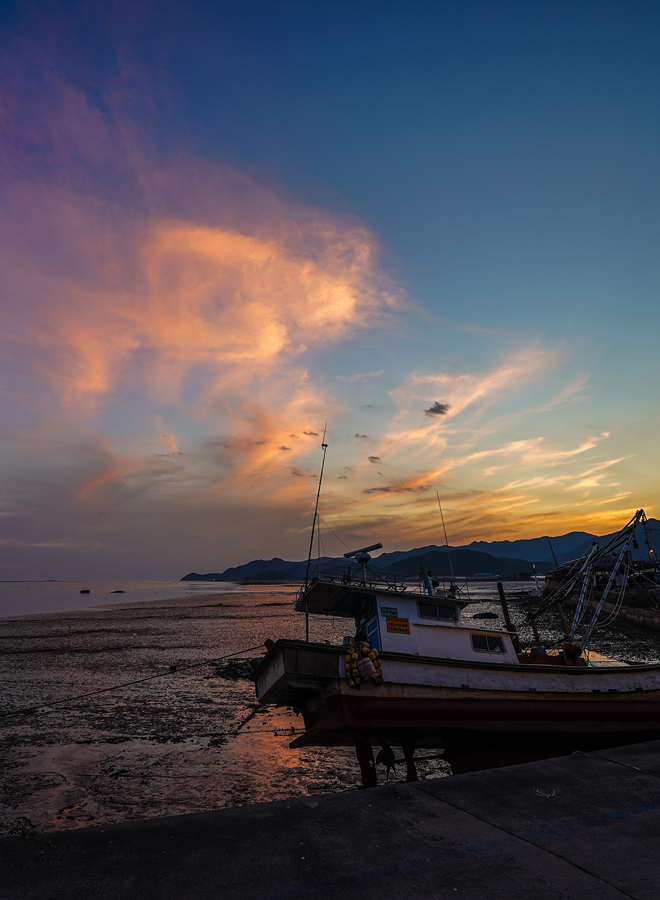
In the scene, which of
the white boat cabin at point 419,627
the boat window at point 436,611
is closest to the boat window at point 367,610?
the white boat cabin at point 419,627

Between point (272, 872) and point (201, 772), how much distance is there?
9.18 m

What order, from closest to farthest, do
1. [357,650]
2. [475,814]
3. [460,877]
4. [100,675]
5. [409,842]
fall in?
[460,877] < [409,842] < [475,814] < [357,650] < [100,675]

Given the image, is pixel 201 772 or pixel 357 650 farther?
pixel 201 772

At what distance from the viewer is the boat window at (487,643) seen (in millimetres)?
12594

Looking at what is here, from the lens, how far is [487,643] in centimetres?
1273

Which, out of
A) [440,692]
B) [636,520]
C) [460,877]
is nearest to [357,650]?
[440,692]

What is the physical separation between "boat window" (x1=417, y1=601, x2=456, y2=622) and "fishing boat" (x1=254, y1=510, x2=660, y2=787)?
0.03 metres

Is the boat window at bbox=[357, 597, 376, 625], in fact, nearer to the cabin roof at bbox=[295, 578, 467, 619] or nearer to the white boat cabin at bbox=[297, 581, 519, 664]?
the white boat cabin at bbox=[297, 581, 519, 664]

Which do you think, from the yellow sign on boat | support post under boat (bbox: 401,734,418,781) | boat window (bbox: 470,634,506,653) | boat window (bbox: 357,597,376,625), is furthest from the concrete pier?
boat window (bbox: 357,597,376,625)

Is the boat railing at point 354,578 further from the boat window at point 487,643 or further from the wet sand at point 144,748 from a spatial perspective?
the wet sand at point 144,748

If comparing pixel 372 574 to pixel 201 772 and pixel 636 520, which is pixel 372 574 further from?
pixel 636 520

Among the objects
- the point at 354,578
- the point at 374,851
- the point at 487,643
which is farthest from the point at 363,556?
the point at 374,851

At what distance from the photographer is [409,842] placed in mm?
5070

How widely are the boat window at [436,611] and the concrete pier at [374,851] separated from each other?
6.18 meters
